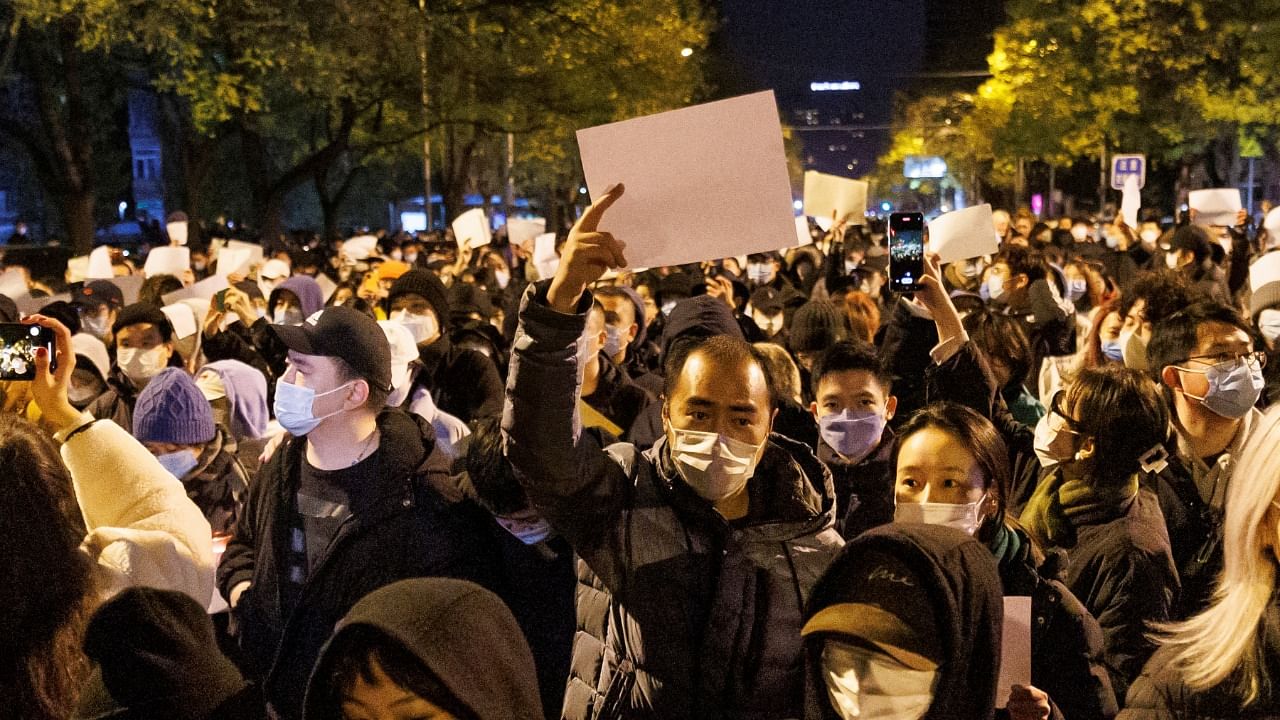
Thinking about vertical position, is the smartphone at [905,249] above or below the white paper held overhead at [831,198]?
above

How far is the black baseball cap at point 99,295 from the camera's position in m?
10.8

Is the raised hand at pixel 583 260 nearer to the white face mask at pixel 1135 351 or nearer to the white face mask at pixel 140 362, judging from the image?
the white face mask at pixel 1135 351

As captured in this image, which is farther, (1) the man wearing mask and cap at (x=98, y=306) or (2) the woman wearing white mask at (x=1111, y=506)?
(1) the man wearing mask and cap at (x=98, y=306)

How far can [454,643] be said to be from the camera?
2303 mm

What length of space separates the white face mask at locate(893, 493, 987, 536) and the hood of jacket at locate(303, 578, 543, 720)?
1.48 m

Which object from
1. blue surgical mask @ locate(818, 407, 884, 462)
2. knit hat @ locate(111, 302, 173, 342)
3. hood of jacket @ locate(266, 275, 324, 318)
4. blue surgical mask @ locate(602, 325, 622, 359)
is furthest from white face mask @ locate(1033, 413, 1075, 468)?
hood of jacket @ locate(266, 275, 324, 318)

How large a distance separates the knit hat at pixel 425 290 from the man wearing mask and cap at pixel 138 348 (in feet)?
3.97

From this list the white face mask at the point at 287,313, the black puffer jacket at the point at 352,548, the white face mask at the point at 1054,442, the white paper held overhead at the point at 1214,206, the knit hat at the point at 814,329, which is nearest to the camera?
the black puffer jacket at the point at 352,548

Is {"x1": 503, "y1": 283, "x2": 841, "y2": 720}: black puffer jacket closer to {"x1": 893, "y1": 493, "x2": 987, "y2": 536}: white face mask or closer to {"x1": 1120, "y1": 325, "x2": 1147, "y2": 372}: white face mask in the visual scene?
{"x1": 893, "y1": 493, "x2": 987, "y2": 536}: white face mask

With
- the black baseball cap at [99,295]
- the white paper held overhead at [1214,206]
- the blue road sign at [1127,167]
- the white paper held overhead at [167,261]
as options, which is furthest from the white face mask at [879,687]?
Result: the blue road sign at [1127,167]

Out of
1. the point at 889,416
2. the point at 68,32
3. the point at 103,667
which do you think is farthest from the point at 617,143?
the point at 68,32

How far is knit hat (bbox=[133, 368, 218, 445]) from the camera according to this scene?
5488 millimetres

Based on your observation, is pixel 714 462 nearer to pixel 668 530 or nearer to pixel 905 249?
pixel 668 530

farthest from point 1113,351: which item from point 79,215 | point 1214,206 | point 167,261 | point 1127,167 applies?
point 79,215
